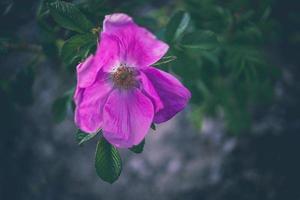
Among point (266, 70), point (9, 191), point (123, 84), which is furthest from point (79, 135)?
point (9, 191)

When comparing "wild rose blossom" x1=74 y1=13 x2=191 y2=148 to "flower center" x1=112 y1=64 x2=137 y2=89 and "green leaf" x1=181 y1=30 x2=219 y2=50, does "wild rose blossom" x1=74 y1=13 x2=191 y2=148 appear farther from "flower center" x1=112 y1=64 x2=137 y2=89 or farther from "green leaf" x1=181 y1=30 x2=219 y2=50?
"green leaf" x1=181 y1=30 x2=219 y2=50

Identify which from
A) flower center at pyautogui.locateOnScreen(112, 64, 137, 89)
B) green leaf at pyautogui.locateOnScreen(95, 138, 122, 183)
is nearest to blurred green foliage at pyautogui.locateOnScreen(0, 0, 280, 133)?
flower center at pyautogui.locateOnScreen(112, 64, 137, 89)

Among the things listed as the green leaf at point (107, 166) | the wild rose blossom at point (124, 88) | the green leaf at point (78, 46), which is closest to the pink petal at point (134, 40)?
the wild rose blossom at point (124, 88)

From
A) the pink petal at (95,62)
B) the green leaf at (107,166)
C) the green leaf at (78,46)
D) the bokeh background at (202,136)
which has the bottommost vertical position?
the bokeh background at (202,136)

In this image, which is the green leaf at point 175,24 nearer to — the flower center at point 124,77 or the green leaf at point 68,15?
the flower center at point 124,77

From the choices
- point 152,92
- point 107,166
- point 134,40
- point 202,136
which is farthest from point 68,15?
point 202,136

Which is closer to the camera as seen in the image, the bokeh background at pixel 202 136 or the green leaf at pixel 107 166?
the green leaf at pixel 107 166
